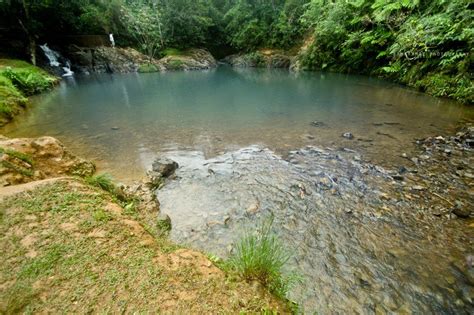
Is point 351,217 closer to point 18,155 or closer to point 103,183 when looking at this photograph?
point 103,183

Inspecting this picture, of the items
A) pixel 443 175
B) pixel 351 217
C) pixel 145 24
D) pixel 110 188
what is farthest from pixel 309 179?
pixel 145 24

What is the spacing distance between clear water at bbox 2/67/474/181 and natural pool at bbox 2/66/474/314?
4 cm

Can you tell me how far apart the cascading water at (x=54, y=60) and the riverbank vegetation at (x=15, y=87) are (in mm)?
6670

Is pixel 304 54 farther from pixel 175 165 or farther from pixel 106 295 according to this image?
pixel 106 295

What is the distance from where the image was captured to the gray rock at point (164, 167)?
4.44m

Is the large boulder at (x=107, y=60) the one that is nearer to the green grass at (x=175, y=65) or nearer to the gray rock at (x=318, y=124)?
the green grass at (x=175, y=65)

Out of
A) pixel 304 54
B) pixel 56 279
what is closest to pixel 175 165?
pixel 56 279

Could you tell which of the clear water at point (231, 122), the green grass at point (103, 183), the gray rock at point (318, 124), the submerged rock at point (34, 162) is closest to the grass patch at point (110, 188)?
the green grass at point (103, 183)

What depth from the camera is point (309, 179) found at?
425 cm

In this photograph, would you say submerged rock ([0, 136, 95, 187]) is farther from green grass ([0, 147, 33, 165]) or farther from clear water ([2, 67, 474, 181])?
clear water ([2, 67, 474, 181])

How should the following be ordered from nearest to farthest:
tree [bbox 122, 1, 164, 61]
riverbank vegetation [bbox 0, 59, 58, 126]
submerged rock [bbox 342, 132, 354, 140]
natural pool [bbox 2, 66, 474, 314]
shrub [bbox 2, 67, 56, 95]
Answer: natural pool [bbox 2, 66, 474, 314]
submerged rock [bbox 342, 132, 354, 140]
riverbank vegetation [bbox 0, 59, 58, 126]
shrub [bbox 2, 67, 56, 95]
tree [bbox 122, 1, 164, 61]

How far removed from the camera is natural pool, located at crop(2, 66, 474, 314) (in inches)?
92.8

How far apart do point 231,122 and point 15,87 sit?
11090mm

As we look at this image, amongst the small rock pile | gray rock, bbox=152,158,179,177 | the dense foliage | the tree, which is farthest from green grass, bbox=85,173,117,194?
the tree
